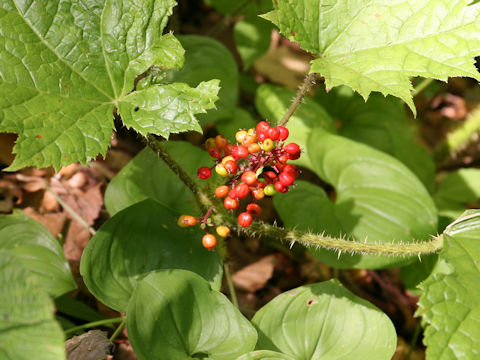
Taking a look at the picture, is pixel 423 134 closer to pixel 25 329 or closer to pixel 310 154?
pixel 310 154

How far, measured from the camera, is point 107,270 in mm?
2092

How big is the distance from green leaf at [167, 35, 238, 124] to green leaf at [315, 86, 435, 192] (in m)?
0.93

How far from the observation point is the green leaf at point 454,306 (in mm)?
1707

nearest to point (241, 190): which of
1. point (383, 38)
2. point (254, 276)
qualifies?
point (383, 38)

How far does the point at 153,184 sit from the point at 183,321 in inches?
34.7

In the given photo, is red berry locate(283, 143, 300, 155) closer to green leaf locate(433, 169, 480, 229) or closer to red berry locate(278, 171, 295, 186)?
red berry locate(278, 171, 295, 186)

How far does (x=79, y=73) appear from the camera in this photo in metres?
1.94

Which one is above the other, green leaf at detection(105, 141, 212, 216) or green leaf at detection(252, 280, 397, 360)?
green leaf at detection(105, 141, 212, 216)

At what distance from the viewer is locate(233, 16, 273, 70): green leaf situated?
3539mm

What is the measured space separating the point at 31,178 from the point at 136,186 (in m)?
0.90

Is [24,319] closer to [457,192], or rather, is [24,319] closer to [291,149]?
[291,149]

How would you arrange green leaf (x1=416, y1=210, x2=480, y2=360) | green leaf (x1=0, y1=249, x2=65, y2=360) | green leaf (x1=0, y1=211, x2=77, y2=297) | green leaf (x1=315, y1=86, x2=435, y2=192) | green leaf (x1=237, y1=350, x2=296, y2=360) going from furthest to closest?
green leaf (x1=315, y1=86, x2=435, y2=192), green leaf (x1=0, y1=211, x2=77, y2=297), green leaf (x1=237, y1=350, x2=296, y2=360), green leaf (x1=416, y1=210, x2=480, y2=360), green leaf (x1=0, y1=249, x2=65, y2=360)

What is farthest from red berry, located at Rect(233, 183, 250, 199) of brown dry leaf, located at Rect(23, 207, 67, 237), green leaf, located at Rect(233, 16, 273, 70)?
green leaf, located at Rect(233, 16, 273, 70)

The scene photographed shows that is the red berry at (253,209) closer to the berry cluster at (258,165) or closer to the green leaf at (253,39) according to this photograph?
the berry cluster at (258,165)
